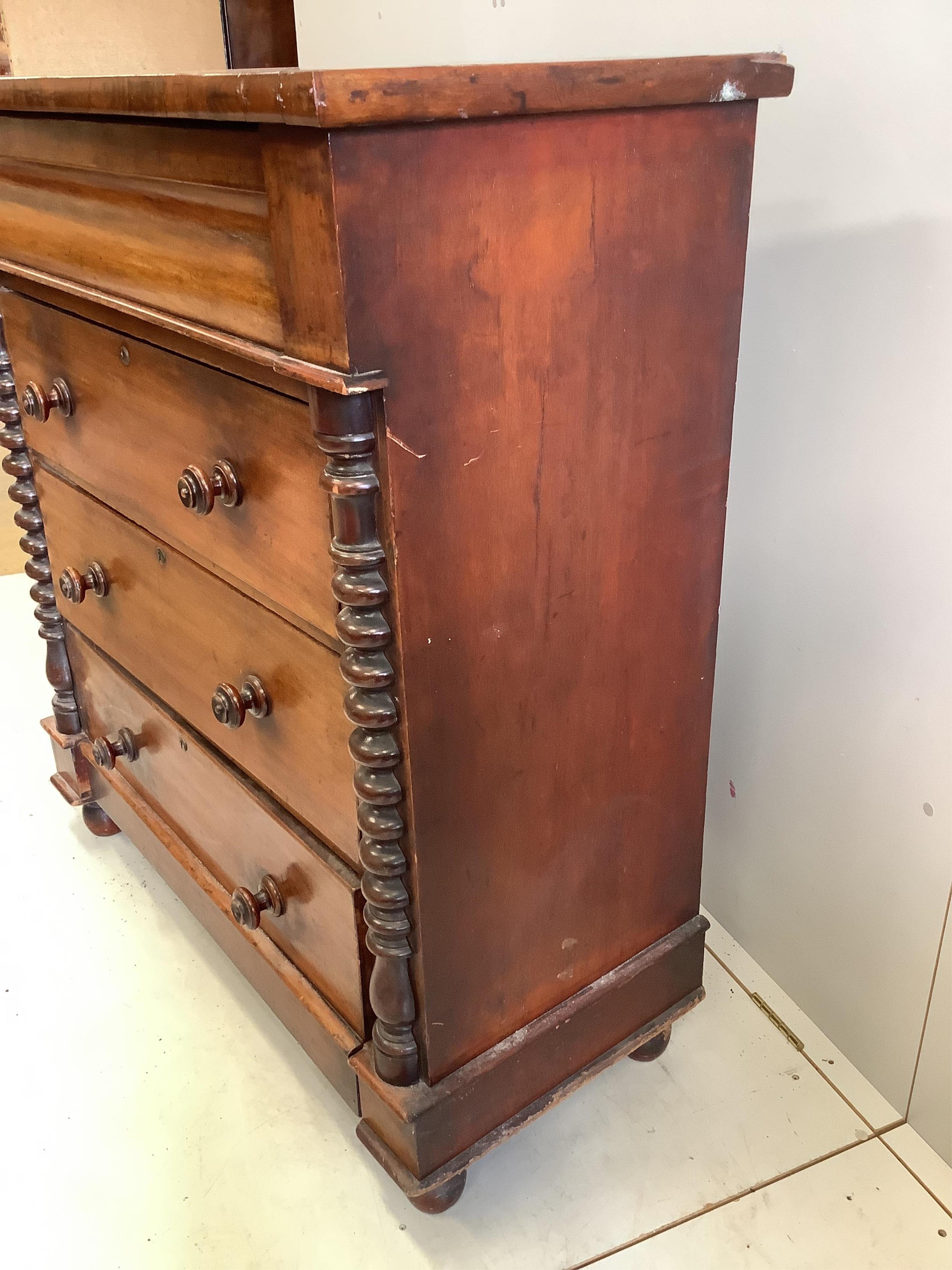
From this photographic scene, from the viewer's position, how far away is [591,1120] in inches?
50.2

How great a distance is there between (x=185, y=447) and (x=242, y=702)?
0.87 ft

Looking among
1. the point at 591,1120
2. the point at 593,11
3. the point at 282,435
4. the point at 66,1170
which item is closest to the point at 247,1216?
the point at 66,1170

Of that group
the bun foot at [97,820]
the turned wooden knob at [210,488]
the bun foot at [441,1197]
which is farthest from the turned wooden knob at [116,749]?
the bun foot at [441,1197]

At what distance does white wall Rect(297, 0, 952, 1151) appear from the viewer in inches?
39.8

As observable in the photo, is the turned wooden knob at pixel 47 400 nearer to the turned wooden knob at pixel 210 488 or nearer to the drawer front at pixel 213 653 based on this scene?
the drawer front at pixel 213 653

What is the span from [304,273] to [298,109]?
111mm

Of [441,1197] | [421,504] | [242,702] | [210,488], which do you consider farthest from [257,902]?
[421,504]

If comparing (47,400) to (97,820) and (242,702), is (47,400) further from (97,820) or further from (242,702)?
(97,820)

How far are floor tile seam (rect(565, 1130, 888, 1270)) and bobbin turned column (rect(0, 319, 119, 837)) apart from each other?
3.45 feet

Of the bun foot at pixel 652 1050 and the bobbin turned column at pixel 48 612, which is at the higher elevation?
the bobbin turned column at pixel 48 612

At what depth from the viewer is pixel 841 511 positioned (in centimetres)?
115

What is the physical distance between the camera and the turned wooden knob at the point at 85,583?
4.54 ft

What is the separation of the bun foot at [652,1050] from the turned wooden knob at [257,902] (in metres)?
0.50

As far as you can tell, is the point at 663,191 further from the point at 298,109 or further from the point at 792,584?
the point at 792,584
